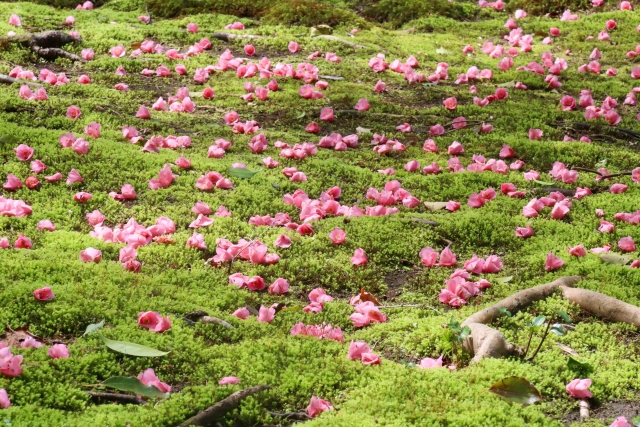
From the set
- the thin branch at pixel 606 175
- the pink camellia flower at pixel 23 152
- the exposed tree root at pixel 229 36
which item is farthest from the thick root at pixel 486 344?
the exposed tree root at pixel 229 36

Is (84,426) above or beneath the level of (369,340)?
above

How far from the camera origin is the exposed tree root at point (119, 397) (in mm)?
3449

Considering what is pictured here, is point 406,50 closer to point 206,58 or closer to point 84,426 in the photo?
point 206,58

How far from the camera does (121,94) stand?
306 inches

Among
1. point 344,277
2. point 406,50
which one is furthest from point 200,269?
point 406,50

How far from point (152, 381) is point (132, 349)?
0.28 metres

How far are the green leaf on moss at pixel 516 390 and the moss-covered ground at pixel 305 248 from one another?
0.07 meters

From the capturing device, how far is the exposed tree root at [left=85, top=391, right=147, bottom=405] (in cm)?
345

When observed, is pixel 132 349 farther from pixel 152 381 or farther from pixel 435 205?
pixel 435 205

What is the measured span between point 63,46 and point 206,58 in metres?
1.56

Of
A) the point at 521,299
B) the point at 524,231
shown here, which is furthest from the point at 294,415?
the point at 524,231

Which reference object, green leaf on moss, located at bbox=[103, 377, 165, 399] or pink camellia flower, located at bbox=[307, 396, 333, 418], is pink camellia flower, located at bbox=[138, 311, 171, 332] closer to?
green leaf on moss, located at bbox=[103, 377, 165, 399]

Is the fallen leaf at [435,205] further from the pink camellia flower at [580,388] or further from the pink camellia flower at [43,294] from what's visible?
the pink camellia flower at [43,294]

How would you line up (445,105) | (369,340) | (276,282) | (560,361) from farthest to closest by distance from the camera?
(445,105), (276,282), (369,340), (560,361)
